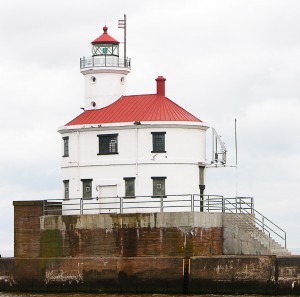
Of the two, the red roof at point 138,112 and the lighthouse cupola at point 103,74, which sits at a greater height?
the lighthouse cupola at point 103,74

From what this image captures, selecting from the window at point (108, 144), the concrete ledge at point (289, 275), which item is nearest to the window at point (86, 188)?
the window at point (108, 144)

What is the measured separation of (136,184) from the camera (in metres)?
49.4

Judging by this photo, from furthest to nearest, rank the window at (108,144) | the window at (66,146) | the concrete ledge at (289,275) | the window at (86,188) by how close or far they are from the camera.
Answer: the window at (66,146)
the window at (86,188)
the window at (108,144)
the concrete ledge at (289,275)

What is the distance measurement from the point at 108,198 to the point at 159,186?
6.70ft

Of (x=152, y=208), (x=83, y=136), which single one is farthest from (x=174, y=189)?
(x=83, y=136)

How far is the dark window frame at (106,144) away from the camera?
165 ft

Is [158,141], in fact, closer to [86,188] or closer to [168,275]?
[86,188]

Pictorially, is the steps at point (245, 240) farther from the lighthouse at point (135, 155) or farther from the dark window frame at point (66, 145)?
the dark window frame at point (66, 145)

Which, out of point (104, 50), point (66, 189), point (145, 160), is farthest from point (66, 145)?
point (104, 50)

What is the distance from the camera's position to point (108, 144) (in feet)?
165

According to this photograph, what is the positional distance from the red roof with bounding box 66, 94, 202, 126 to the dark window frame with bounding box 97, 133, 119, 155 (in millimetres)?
580

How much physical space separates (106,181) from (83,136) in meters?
2.22

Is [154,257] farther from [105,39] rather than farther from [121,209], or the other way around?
[105,39]

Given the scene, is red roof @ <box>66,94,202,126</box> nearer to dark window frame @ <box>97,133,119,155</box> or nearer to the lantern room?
dark window frame @ <box>97,133,119,155</box>
